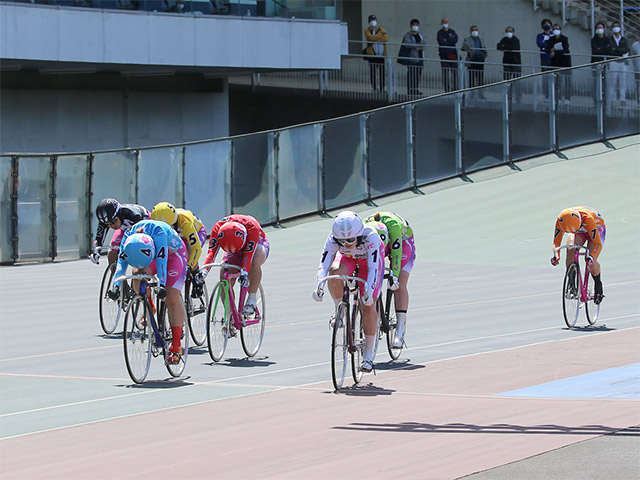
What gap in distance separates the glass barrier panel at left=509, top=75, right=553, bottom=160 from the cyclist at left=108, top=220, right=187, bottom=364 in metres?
19.1

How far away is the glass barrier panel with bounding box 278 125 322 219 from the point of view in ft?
89.1

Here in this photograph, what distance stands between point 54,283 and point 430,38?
1022 inches

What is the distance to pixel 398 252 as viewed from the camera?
38.0 ft

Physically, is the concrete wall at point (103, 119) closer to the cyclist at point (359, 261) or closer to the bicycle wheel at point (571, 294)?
the bicycle wheel at point (571, 294)

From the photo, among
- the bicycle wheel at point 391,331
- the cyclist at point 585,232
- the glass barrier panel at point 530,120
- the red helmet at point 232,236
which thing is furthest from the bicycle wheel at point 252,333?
the glass barrier panel at point 530,120

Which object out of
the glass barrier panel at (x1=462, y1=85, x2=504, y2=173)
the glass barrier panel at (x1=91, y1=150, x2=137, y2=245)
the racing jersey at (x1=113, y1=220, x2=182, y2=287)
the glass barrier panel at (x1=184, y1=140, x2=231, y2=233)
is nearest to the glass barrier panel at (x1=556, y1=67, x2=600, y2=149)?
the glass barrier panel at (x1=462, y1=85, x2=504, y2=173)

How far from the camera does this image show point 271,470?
23.7 feet

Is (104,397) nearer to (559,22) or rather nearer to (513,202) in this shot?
(513,202)

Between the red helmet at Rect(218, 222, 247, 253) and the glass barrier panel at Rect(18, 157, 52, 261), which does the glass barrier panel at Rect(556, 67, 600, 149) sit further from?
the red helmet at Rect(218, 222, 247, 253)

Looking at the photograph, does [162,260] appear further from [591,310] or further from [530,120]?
[530,120]

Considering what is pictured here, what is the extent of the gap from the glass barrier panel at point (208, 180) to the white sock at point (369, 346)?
15.5 metres

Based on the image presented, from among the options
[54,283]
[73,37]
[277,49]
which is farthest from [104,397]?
[277,49]

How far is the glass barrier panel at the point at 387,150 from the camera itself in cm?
2792

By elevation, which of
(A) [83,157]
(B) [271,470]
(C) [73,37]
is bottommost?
(B) [271,470]
